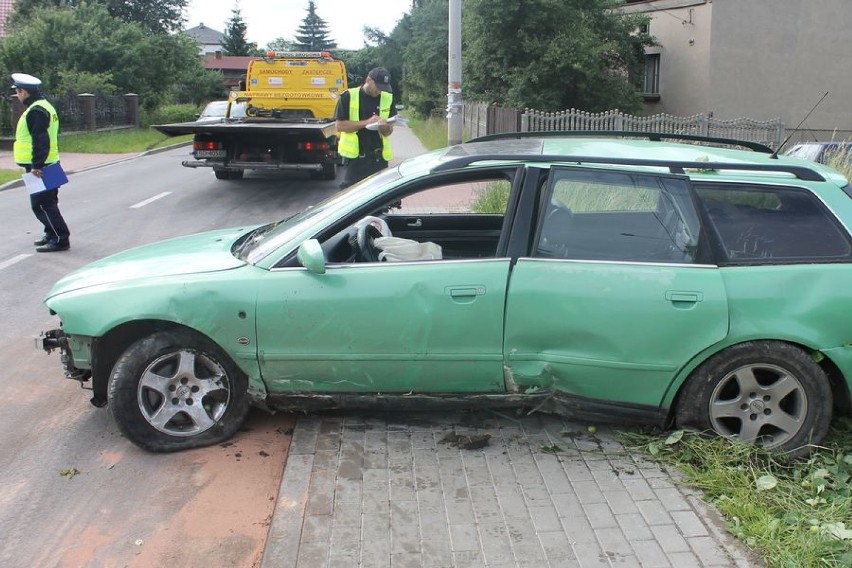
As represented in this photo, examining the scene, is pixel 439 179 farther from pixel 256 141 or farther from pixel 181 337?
pixel 256 141

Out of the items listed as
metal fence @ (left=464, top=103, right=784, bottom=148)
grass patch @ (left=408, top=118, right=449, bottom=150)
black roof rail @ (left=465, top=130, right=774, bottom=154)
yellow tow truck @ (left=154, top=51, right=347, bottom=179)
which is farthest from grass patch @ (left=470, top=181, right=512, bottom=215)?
grass patch @ (left=408, top=118, right=449, bottom=150)

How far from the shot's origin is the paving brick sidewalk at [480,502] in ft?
10.4

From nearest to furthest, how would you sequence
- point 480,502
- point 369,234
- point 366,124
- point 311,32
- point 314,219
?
point 480,502 → point 314,219 → point 369,234 → point 366,124 → point 311,32

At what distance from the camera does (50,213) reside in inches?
357

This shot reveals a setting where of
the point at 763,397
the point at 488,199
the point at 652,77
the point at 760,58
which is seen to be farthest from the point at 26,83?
the point at 652,77

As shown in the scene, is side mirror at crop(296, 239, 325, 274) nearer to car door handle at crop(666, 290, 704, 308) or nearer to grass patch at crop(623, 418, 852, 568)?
car door handle at crop(666, 290, 704, 308)

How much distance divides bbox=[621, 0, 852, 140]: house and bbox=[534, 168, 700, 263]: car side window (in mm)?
20766

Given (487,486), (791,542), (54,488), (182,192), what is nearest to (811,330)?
(791,542)

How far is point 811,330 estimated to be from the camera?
12.5ft

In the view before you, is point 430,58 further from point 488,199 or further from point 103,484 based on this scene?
point 103,484

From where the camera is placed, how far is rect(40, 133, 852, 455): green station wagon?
12.6 feet

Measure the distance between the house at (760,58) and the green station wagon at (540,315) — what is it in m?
20.8

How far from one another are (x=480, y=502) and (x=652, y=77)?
24.3 metres

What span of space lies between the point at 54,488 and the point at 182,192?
11415mm
